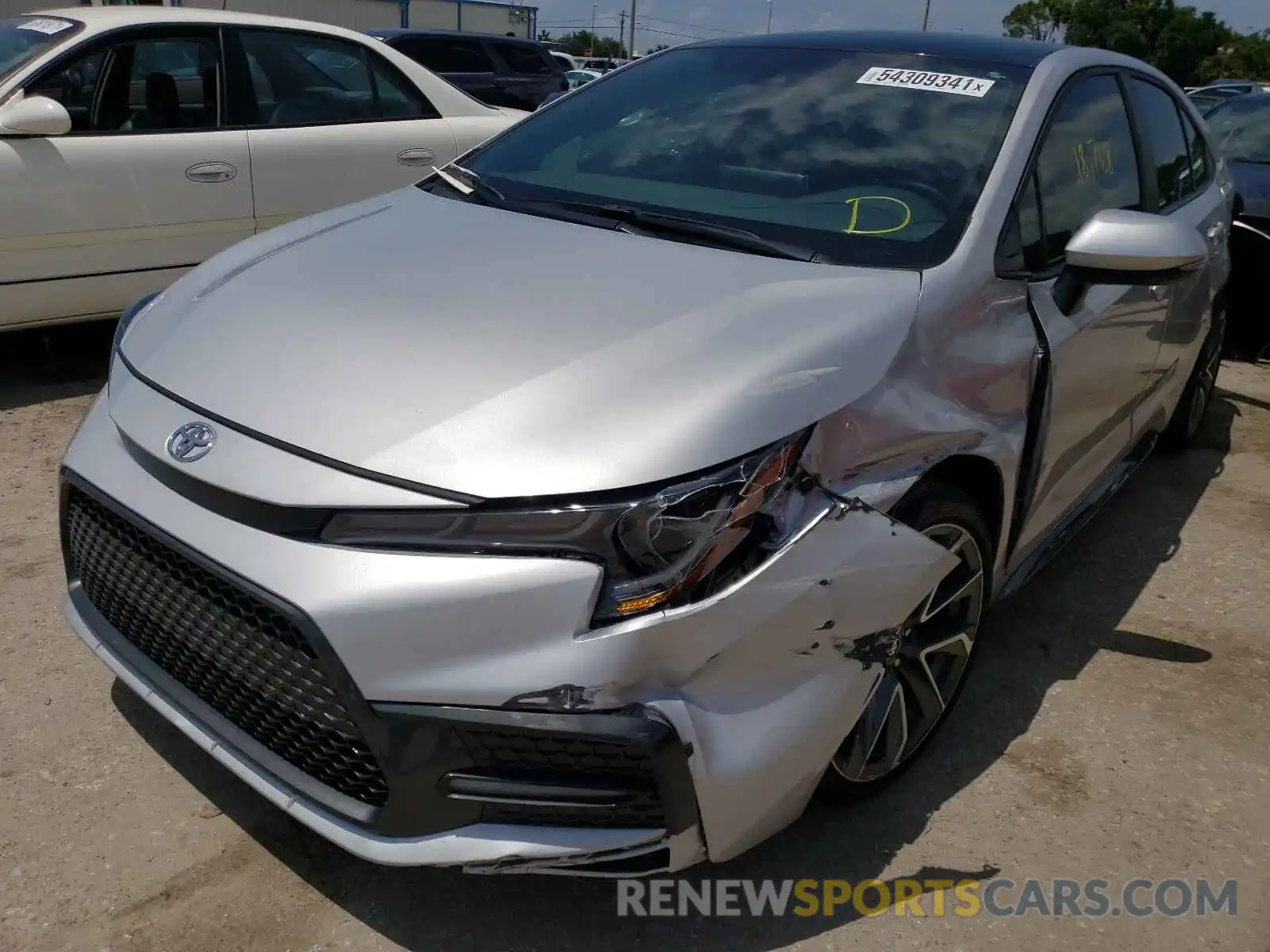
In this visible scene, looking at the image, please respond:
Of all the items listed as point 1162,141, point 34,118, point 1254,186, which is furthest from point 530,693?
point 1254,186

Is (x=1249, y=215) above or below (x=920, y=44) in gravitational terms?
below

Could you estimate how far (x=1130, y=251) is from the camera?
2.45 meters

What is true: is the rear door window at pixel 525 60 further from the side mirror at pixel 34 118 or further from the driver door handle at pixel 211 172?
the side mirror at pixel 34 118

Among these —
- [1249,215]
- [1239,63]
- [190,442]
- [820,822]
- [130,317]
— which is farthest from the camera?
[1239,63]

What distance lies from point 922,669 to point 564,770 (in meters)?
1.01

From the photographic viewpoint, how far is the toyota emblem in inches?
76.6

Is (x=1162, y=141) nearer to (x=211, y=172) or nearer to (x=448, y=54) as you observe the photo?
(x=211, y=172)

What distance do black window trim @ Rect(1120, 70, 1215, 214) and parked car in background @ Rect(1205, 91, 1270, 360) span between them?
70 cm

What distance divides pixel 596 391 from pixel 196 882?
1.27m

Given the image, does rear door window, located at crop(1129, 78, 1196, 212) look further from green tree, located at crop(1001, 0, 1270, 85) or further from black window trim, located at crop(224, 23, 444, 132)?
green tree, located at crop(1001, 0, 1270, 85)

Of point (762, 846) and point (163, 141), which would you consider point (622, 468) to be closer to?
point (762, 846)

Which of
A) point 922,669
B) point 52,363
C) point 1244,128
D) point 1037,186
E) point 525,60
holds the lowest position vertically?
point 52,363

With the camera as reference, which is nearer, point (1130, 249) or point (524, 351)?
point (524, 351)

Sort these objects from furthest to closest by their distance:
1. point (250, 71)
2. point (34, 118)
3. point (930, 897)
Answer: point (250, 71)
point (34, 118)
point (930, 897)
